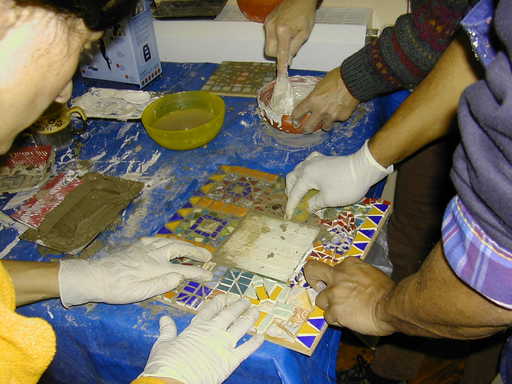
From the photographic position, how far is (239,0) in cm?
190

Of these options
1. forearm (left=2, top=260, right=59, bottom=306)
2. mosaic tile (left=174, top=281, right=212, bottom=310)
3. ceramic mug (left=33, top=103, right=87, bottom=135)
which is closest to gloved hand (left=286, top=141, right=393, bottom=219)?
mosaic tile (left=174, top=281, right=212, bottom=310)

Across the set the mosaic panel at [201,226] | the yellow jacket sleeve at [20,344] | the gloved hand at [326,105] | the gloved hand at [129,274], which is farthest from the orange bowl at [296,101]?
the yellow jacket sleeve at [20,344]

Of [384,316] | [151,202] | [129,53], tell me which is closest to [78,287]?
[151,202]

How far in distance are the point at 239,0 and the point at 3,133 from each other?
1.50 meters

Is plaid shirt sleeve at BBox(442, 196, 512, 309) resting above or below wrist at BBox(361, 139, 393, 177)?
above

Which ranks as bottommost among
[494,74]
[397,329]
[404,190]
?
[404,190]

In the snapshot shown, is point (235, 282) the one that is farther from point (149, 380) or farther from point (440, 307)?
point (440, 307)

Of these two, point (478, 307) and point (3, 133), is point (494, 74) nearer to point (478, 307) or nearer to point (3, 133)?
point (478, 307)

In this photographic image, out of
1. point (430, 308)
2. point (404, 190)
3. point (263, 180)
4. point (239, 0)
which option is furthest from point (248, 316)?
point (239, 0)

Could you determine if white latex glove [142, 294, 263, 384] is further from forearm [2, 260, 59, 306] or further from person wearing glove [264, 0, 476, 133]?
person wearing glove [264, 0, 476, 133]

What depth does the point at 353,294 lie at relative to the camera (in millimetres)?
970

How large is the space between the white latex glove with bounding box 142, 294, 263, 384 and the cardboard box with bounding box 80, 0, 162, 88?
1.27 m

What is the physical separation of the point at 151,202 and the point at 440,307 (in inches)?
36.3

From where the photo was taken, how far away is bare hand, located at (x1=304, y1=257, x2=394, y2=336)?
3.07 feet
